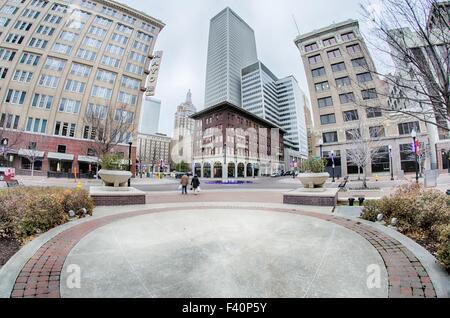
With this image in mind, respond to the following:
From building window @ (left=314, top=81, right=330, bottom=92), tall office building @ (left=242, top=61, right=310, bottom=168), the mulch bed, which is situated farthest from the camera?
tall office building @ (left=242, top=61, right=310, bottom=168)

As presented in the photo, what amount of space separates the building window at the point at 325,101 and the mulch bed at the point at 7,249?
141ft

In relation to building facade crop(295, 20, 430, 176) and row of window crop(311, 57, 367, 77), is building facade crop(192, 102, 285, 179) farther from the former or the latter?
row of window crop(311, 57, 367, 77)

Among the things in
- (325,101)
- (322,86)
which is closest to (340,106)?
(325,101)

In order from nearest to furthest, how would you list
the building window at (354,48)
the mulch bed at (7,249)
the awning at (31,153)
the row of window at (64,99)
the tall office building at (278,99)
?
1. the mulch bed at (7,249)
2. the awning at (31,153)
3. the row of window at (64,99)
4. the building window at (354,48)
5. the tall office building at (278,99)

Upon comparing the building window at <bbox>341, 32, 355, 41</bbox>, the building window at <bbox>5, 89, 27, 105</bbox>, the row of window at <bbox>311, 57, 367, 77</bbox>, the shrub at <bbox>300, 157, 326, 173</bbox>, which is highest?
the building window at <bbox>341, 32, 355, 41</bbox>

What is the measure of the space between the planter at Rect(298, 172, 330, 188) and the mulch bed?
1084 centimetres

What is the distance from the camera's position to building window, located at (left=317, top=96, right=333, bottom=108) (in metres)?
38.1

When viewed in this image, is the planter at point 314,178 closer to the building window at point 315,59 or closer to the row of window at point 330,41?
the row of window at point 330,41

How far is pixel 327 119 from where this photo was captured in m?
38.3

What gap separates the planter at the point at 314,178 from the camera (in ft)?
35.0

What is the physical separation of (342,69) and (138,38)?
41.4 metres

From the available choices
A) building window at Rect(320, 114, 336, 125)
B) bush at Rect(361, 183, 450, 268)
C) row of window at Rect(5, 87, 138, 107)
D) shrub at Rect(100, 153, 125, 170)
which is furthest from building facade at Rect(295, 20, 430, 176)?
row of window at Rect(5, 87, 138, 107)

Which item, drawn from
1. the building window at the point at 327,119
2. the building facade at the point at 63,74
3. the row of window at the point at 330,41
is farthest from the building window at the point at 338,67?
the building facade at the point at 63,74
